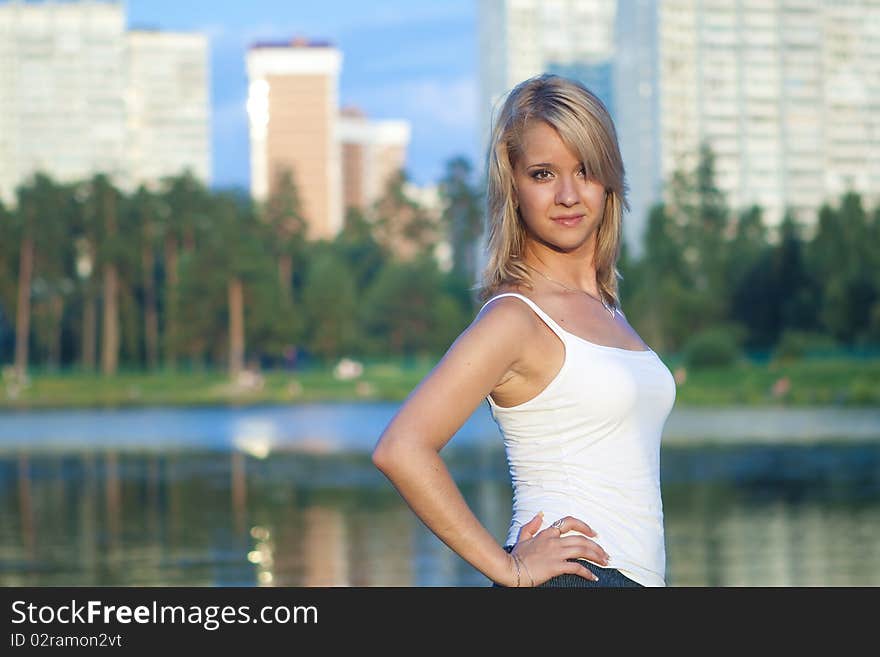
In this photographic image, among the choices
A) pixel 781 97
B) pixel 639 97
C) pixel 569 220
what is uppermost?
pixel 639 97

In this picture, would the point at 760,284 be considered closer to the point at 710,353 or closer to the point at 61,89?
the point at 710,353

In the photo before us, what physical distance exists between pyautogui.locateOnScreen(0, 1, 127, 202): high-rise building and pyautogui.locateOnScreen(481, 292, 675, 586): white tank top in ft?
479

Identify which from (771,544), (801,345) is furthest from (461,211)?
(771,544)

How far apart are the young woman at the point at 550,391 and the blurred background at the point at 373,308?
0.50 ft

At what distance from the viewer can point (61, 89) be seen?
14738 centimetres

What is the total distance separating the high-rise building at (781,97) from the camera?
355ft

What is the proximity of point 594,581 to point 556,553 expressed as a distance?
8cm

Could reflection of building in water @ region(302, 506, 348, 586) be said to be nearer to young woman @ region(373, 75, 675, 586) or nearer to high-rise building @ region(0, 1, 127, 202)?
young woman @ region(373, 75, 675, 586)

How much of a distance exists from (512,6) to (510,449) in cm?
14438

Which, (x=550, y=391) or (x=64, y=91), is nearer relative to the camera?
(x=550, y=391)

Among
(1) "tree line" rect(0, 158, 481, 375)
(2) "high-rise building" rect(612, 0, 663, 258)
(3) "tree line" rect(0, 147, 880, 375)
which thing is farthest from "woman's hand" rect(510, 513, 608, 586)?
(2) "high-rise building" rect(612, 0, 663, 258)

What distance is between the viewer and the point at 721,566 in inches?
417
